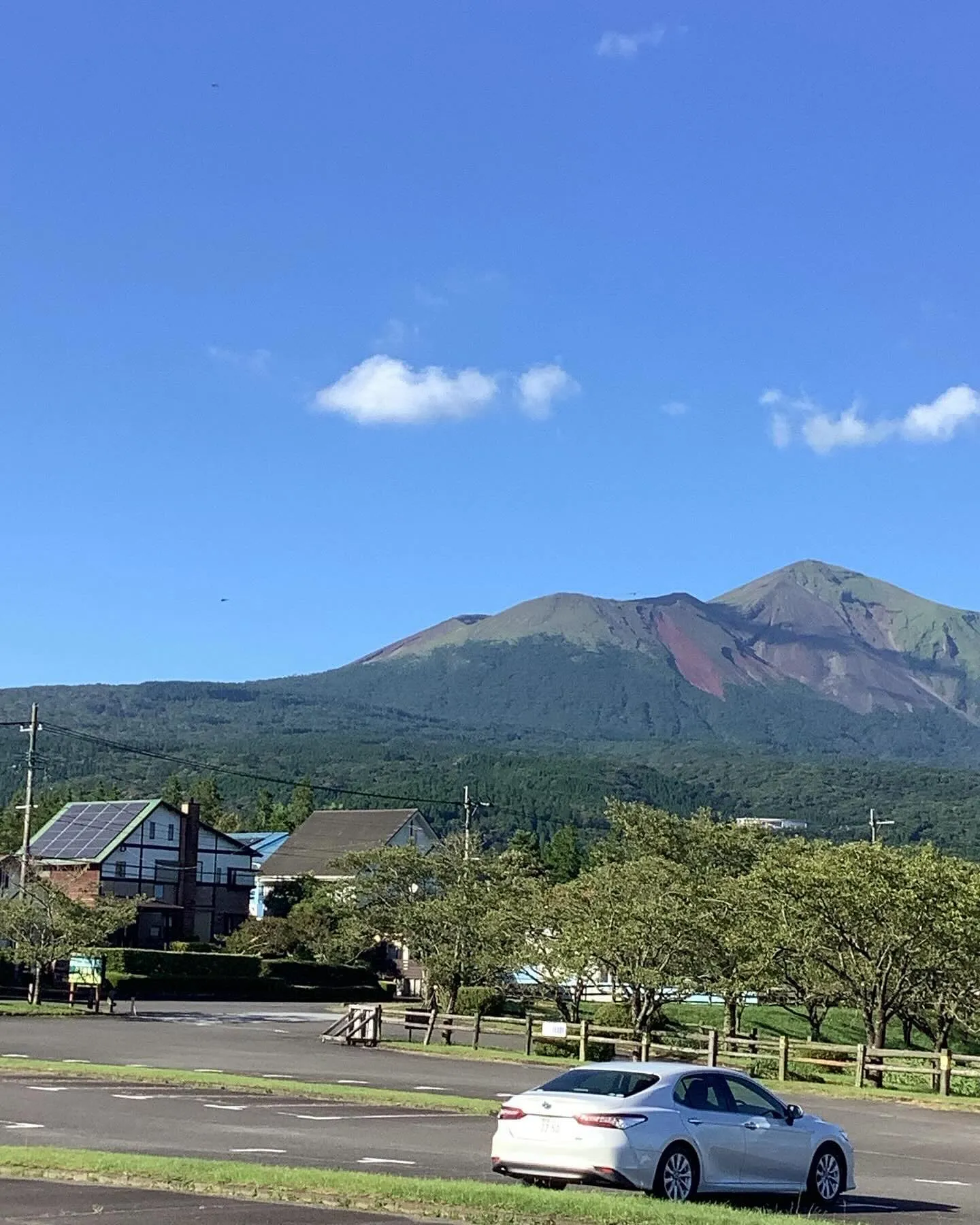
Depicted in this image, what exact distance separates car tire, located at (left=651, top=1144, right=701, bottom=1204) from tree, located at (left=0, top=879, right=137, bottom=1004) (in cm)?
4087

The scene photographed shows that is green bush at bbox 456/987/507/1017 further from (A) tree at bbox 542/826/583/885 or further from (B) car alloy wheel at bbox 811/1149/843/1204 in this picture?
(B) car alloy wheel at bbox 811/1149/843/1204

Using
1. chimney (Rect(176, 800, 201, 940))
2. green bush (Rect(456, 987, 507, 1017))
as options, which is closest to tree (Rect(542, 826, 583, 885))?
chimney (Rect(176, 800, 201, 940))

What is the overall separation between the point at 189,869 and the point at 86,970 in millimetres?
36236

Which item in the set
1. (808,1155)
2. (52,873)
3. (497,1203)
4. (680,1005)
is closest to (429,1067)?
(808,1155)

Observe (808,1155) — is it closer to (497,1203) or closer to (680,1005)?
(497,1203)

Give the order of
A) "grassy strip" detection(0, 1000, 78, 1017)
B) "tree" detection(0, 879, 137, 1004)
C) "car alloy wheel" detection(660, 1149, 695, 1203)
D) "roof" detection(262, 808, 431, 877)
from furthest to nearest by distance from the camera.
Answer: "roof" detection(262, 808, 431, 877) < "tree" detection(0, 879, 137, 1004) < "grassy strip" detection(0, 1000, 78, 1017) < "car alloy wheel" detection(660, 1149, 695, 1203)

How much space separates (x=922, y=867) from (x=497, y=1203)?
26710 mm

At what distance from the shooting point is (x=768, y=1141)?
15.6 meters

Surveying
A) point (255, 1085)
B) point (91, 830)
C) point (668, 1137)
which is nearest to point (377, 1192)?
point (668, 1137)

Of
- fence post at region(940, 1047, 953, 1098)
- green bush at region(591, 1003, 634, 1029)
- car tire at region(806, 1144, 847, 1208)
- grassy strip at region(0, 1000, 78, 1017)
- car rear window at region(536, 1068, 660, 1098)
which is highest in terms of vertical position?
car rear window at region(536, 1068, 660, 1098)

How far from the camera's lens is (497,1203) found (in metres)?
13.1

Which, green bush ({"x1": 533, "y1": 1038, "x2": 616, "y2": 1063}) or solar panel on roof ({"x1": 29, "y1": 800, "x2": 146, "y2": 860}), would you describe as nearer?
green bush ({"x1": 533, "y1": 1038, "x2": 616, "y2": 1063})

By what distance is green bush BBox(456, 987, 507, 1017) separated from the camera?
6226 cm

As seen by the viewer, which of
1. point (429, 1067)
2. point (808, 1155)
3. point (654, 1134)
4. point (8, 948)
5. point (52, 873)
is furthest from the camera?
point (52, 873)
